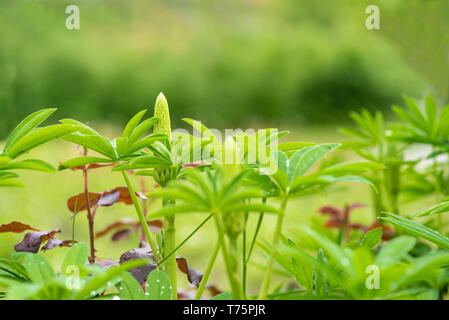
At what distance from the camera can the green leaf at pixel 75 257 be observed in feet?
0.94

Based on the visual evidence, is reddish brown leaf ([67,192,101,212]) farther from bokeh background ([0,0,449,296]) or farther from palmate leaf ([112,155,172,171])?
bokeh background ([0,0,449,296])

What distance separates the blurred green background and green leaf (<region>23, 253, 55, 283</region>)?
3.64 metres

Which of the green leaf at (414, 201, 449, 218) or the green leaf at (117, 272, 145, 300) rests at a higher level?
the green leaf at (414, 201, 449, 218)

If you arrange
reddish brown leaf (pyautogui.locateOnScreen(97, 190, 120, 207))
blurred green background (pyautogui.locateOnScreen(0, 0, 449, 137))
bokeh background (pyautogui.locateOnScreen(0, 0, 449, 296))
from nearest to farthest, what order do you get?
reddish brown leaf (pyautogui.locateOnScreen(97, 190, 120, 207)) → bokeh background (pyautogui.locateOnScreen(0, 0, 449, 296)) → blurred green background (pyautogui.locateOnScreen(0, 0, 449, 137))

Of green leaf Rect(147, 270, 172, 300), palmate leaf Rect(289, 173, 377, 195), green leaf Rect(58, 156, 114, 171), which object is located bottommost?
green leaf Rect(147, 270, 172, 300)

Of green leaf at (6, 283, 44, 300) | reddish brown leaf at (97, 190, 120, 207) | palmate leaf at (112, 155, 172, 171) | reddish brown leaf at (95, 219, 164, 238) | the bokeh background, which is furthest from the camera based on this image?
the bokeh background

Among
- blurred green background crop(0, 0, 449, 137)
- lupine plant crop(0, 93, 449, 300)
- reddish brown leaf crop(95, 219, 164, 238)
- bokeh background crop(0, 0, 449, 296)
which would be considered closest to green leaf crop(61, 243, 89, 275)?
lupine plant crop(0, 93, 449, 300)

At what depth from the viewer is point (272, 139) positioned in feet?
1.15

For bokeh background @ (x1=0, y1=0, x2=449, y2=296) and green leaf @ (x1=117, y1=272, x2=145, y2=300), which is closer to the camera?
green leaf @ (x1=117, y1=272, x2=145, y2=300)

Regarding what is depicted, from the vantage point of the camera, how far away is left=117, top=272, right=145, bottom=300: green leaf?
282mm

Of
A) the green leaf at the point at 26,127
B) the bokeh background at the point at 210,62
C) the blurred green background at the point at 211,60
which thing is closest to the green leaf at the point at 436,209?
the green leaf at the point at 26,127

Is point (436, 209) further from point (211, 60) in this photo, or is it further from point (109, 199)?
point (211, 60)

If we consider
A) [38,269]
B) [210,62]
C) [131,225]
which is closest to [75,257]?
[38,269]
